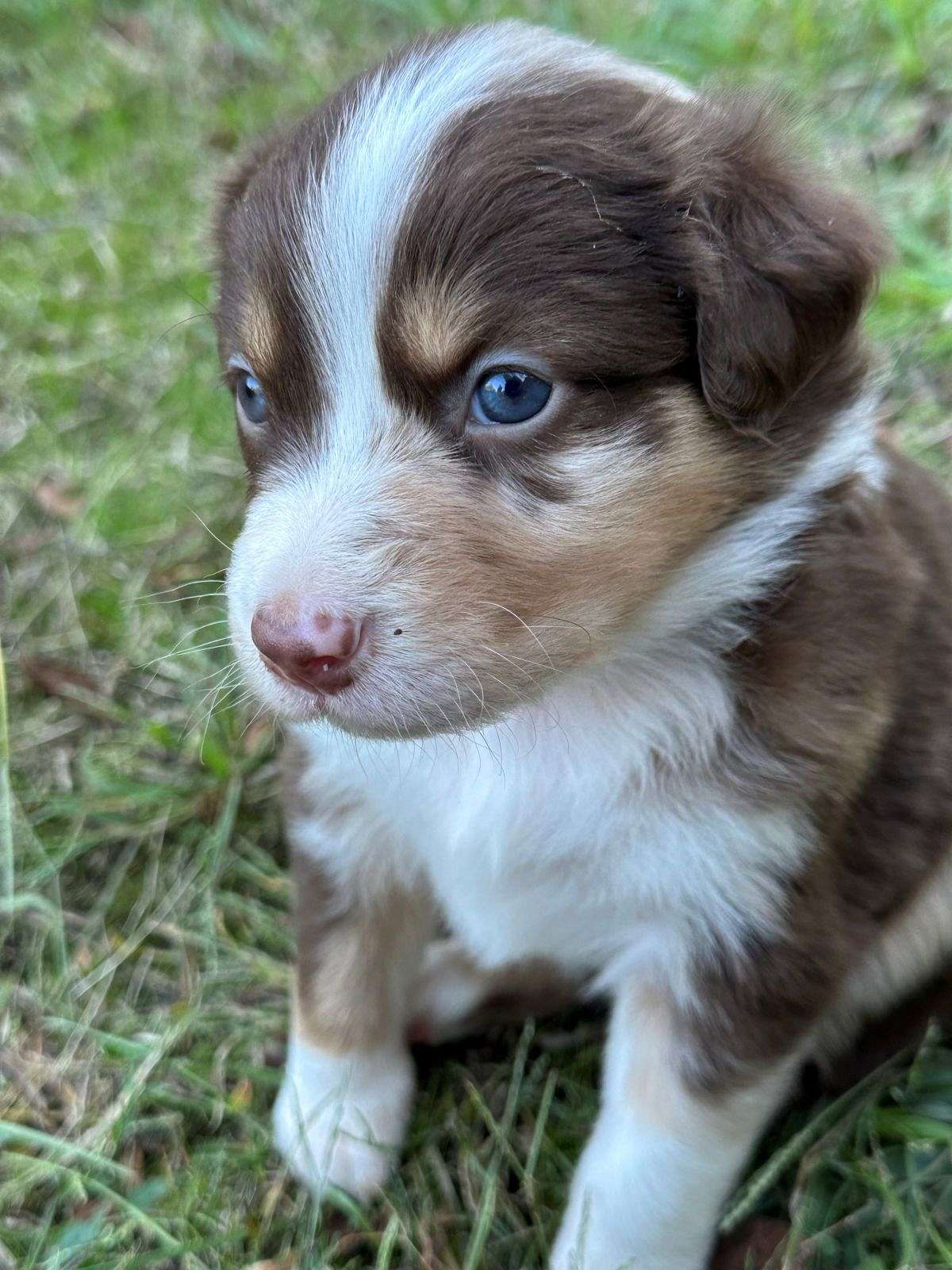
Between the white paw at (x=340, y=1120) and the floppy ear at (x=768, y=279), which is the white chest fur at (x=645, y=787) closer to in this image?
the floppy ear at (x=768, y=279)

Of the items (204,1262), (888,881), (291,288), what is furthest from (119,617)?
(888,881)

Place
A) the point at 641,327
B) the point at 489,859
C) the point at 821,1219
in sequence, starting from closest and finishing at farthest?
the point at 641,327 < the point at 489,859 < the point at 821,1219

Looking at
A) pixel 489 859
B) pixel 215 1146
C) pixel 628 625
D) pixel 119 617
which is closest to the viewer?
pixel 628 625

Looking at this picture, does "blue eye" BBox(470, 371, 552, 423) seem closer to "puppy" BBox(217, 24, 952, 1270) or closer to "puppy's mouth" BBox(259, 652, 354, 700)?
"puppy" BBox(217, 24, 952, 1270)

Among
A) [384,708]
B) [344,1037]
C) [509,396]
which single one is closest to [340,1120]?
[344,1037]

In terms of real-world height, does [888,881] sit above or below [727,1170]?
above

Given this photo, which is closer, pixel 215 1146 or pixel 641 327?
pixel 641 327

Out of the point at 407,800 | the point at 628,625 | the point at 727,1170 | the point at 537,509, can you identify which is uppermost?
the point at 537,509

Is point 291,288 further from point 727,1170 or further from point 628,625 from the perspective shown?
point 727,1170
